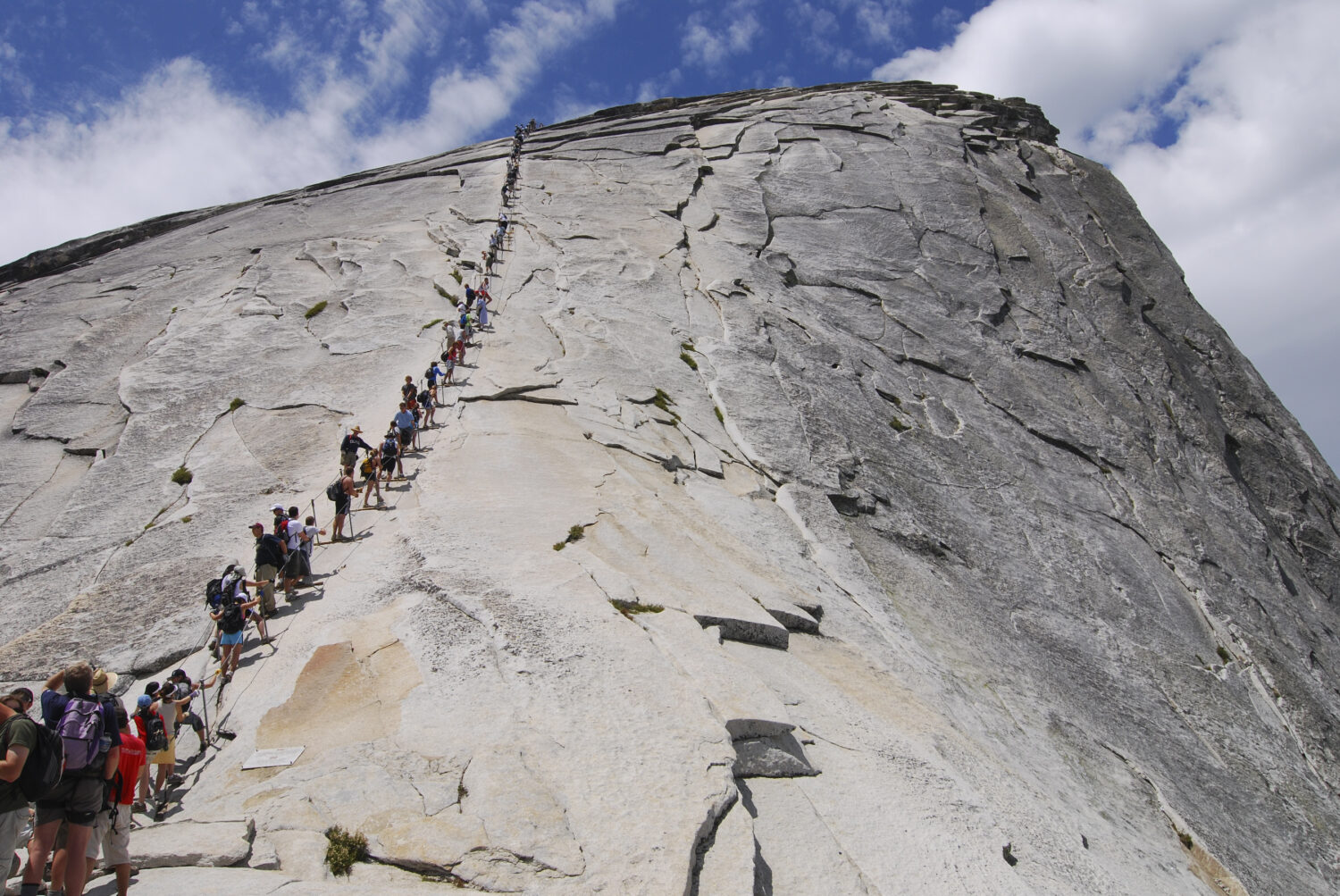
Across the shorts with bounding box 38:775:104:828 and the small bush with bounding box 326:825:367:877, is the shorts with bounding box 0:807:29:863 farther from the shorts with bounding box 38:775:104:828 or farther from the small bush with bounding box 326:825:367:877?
the small bush with bounding box 326:825:367:877

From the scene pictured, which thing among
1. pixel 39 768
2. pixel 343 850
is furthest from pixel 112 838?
pixel 343 850

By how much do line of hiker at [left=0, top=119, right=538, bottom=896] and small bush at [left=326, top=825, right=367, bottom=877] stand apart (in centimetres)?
171

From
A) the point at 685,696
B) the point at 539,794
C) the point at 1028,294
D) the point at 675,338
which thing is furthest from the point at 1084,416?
the point at 539,794

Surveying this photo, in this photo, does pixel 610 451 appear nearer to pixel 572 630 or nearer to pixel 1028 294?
pixel 572 630

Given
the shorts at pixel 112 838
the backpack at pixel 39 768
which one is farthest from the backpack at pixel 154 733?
the backpack at pixel 39 768

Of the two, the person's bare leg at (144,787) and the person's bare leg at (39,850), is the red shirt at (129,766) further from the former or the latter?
the person's bare leg at (144,787)

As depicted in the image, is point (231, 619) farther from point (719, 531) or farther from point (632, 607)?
point (719, 531)

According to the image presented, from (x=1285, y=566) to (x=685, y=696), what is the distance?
Result: 28.6 metres

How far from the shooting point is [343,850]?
865 cm

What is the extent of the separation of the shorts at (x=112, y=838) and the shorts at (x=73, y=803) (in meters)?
0.26

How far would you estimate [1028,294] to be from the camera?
3784 cm

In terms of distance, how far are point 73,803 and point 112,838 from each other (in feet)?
1.94

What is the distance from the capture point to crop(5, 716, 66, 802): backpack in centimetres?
687

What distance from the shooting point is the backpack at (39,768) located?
6.87 metres
